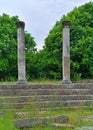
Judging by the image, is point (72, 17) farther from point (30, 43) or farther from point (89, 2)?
point (30, 43)

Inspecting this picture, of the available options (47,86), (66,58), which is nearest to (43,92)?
(47,86)

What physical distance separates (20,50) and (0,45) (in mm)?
16541

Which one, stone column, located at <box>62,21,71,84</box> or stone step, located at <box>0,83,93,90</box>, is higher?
stone column, located at <box>62,21,71,84</box>

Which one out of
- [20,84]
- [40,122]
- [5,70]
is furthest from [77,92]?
[5,70]

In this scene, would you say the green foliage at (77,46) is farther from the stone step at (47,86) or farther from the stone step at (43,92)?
the stone step at (43,92)

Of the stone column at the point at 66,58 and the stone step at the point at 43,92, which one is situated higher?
the stone column at the point at 66,58

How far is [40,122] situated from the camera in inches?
327

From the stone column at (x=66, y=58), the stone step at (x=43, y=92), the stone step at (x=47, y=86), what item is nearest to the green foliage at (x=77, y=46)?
the stone column at (x=66, y=58)

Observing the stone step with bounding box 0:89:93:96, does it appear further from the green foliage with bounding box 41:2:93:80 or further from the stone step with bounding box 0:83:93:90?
the green foliage with bounding box 41:2:93:80

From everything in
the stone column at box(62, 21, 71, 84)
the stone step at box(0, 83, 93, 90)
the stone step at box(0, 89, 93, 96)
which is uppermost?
the stone column at box(62, 21, 71, 84)

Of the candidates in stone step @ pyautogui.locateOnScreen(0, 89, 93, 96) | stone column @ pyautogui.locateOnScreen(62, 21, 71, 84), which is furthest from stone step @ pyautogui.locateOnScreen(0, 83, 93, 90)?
stone column @ pyautogui.locateOnScreen(62, 21, 71, 84)

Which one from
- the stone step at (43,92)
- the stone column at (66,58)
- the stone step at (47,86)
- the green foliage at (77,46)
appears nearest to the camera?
the stone step at (43,92)

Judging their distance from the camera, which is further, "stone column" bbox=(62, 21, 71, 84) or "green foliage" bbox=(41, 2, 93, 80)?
"green foliage" bbox=(41, 2, 93, 80)

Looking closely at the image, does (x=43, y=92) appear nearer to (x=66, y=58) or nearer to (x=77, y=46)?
(x=66, y=58)
